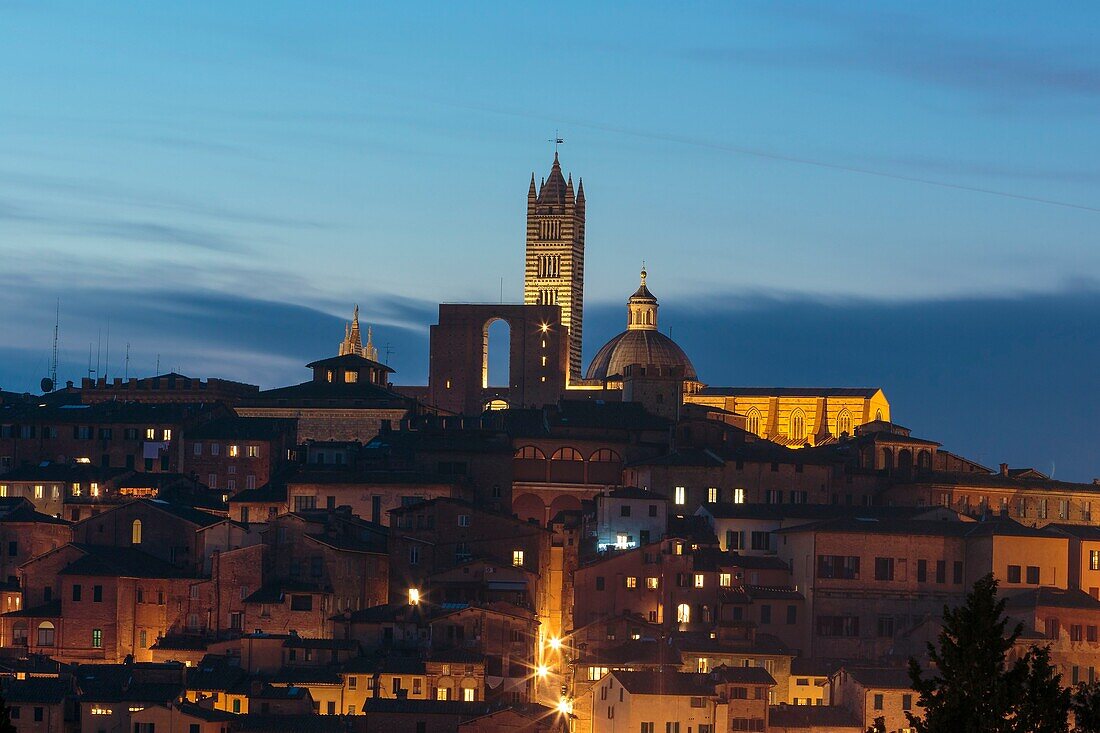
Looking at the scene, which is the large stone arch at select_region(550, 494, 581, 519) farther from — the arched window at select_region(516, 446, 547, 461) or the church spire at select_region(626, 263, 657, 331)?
the church spire at select_region(626, 263, 657, 331)

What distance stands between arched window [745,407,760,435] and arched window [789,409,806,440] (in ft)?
5.23

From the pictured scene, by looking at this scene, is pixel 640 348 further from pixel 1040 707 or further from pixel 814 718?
pixel 1040 707

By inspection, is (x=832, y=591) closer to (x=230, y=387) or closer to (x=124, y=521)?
(x=124, y=521)

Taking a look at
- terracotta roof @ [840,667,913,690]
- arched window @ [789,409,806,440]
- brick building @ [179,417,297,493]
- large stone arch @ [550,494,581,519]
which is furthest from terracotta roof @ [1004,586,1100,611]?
arched window @ [789,409,806,440]

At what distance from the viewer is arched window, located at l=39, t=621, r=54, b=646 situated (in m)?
67.6

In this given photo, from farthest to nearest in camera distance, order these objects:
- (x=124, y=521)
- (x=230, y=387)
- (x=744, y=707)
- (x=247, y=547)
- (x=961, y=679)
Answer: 1. (x=230, y=387)
2. (x=124, y=521)
3. (x=247, y=547)
4. (x=744, y=707)
5. (x=961, y=679)

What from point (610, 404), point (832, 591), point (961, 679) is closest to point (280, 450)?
point (610, 404)

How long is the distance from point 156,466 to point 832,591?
28273 mm

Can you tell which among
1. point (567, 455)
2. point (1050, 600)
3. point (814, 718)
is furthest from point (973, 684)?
point (567, 455)

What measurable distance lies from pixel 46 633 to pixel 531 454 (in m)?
19.6

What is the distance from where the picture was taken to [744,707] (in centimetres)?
5941

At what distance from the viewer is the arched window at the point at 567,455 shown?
3209 inches

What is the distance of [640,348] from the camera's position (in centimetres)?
11169

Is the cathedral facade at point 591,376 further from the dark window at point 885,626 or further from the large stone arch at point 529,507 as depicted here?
the dark window at point 885,626
